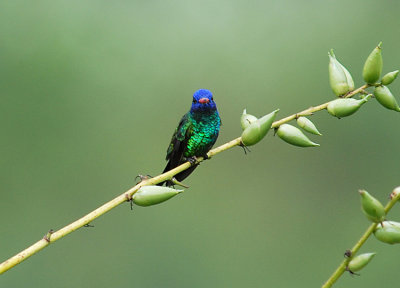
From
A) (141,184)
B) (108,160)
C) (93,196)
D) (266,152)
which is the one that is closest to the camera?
(141,184)

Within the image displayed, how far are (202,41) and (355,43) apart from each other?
2836 mm

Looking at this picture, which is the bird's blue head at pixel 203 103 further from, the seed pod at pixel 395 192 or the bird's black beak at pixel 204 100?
the seed pod at pixel 395 192

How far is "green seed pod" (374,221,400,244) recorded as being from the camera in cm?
132

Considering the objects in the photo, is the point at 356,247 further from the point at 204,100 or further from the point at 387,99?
the point at 204,100

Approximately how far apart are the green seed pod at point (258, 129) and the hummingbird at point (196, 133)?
2244 mm

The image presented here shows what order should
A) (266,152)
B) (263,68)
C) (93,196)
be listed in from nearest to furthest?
(93,196)
(266,152)
(263,68)

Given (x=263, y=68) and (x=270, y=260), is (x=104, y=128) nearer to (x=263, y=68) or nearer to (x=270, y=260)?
(x=263, y=68)

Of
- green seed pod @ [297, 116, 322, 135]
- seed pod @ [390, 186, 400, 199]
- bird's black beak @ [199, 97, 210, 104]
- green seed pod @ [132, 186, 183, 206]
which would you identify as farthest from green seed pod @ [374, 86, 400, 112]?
bird's black beak @ [199, 97, 210, 104]

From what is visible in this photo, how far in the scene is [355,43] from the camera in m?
12.6

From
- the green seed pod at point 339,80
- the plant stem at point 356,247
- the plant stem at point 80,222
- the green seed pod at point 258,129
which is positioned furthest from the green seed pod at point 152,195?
the green seed pod at point 339,80

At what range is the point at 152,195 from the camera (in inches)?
59.1

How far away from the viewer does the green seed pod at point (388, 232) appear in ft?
4.32

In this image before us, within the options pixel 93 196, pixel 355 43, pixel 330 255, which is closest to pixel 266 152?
pixel 330 255

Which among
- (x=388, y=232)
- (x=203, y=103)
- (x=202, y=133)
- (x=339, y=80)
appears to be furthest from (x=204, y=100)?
(x=388, y=232)
